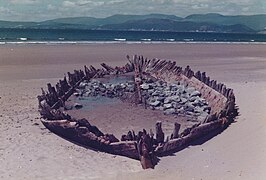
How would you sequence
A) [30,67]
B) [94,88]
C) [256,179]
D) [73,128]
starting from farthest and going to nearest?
[30,67] < [94,88] < [73,128] < [256,179]

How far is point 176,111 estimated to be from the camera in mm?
8234

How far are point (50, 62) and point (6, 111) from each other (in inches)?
359

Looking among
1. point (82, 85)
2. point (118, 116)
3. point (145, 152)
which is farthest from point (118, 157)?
point (82, 85)

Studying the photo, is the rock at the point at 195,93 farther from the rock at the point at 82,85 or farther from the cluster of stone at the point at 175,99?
the rock at the point at 82,85

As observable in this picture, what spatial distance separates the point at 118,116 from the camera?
7930mm

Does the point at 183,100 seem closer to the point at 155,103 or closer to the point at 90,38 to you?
the point at 155,103

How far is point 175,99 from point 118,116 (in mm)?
1469

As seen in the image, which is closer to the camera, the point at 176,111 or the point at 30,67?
the point at 176,111

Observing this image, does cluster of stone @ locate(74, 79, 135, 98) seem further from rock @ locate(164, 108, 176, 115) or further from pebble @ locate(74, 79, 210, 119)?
rock @ locate(164, 108, 176, 115)

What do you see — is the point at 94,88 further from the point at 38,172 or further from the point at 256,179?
the point at 256,179

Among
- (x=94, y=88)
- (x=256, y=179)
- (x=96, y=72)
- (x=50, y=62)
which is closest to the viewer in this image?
(x=256, y=179)

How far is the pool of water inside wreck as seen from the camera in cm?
712

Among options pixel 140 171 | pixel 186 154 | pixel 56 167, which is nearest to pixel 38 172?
pixel 56 167

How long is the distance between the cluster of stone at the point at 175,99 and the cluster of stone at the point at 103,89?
518 mm
